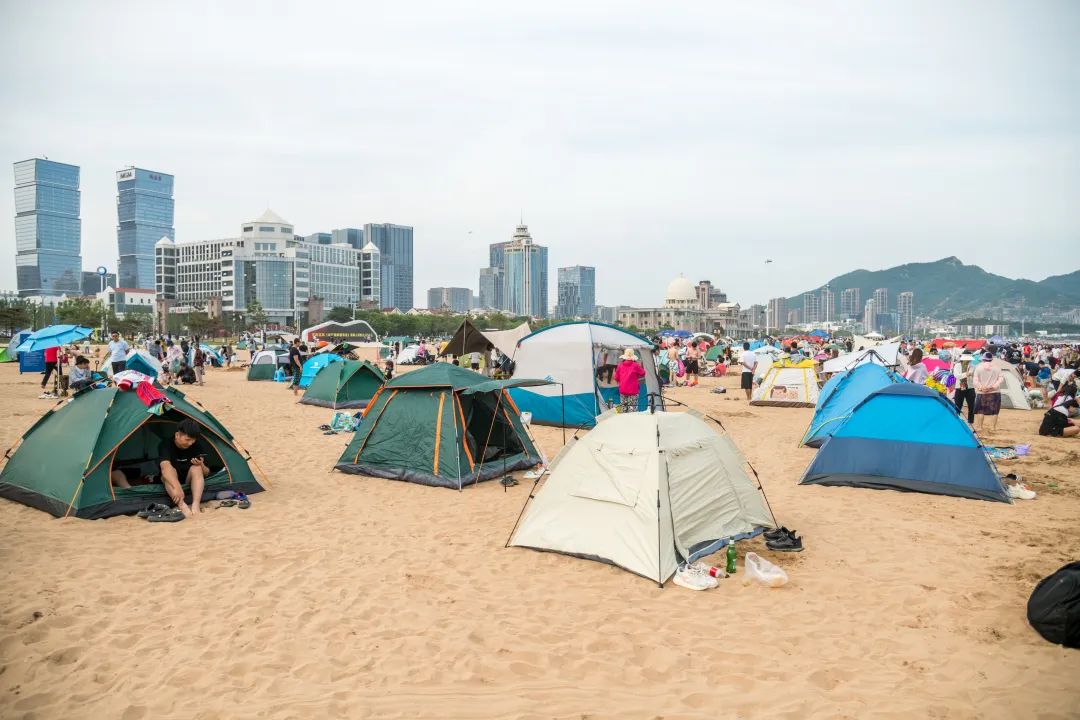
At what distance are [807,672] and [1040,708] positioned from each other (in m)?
1.34

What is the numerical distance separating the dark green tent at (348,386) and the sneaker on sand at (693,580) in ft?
42.1

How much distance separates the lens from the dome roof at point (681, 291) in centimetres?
17100

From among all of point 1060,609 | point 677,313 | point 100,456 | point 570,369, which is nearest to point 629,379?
point 570,369

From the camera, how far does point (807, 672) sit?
14.8ft

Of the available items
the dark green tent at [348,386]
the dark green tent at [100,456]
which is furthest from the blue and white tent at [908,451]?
the dark green tent at [348,386]

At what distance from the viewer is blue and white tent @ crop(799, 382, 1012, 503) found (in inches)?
340

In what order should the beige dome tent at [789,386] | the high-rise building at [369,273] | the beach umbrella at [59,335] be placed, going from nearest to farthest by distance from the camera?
1. the beige dome tent at [789,386]
2. the beach umbrella at [59,335]
3. the high-rise building at [369,273]

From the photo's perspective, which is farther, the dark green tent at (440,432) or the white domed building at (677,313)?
the white domed building at (677,313)

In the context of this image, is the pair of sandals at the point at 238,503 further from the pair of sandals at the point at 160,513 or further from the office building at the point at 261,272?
the office building at the point at 261,272

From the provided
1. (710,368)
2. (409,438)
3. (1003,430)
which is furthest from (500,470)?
A: (710,368)

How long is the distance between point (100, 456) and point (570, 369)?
899cm

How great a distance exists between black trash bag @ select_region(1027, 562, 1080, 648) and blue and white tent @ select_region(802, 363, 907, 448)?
5.86 m

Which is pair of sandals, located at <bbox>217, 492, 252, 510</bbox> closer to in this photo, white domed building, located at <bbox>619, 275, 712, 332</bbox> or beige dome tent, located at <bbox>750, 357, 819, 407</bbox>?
beige dome tent, located at <bbox>750, 357, 819, 407</bbox>

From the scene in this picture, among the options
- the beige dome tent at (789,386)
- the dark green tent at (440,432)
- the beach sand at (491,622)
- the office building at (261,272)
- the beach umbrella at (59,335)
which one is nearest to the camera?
the beach sand at (491,622)
